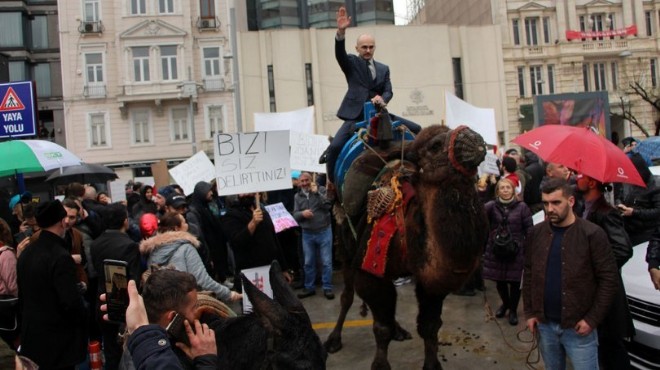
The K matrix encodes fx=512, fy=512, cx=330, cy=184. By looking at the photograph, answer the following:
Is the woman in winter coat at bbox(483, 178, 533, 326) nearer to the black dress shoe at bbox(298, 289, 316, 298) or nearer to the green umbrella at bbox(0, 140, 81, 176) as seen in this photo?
the black dress shoe at bbox(298, 289, 316, 298)

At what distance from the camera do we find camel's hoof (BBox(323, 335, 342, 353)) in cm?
605

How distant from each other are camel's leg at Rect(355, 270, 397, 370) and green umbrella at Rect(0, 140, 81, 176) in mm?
4934

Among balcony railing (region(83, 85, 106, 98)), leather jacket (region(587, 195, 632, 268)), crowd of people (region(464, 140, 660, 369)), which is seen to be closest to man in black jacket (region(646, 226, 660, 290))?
crowd of people (region(464, 140, 660, 369))

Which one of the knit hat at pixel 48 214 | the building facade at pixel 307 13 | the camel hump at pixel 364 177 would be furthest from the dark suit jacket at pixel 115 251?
the building facade at pixel 307 13

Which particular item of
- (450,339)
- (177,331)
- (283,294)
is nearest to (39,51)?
(450,339)

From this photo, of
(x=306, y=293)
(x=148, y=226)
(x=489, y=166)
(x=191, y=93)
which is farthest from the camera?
(x=191, y=93)

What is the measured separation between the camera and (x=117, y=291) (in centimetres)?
311

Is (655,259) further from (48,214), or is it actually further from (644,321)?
(48,214)

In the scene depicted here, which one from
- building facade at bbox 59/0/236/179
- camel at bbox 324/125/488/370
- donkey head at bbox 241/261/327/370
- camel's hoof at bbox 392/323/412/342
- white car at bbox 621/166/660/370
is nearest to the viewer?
donkey head at bbox 241/261/327/370

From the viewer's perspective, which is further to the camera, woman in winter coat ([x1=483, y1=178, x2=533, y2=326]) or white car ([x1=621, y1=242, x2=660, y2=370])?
woman in winter coat ([x1=483, y1=178, x2=533, y2=326])

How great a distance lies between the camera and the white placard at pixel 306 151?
9977mm

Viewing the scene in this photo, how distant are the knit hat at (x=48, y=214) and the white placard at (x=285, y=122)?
815 cm

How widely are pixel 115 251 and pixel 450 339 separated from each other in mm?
3938

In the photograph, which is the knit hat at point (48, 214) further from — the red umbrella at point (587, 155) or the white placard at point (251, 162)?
the red umbrella at point (587, 155)
